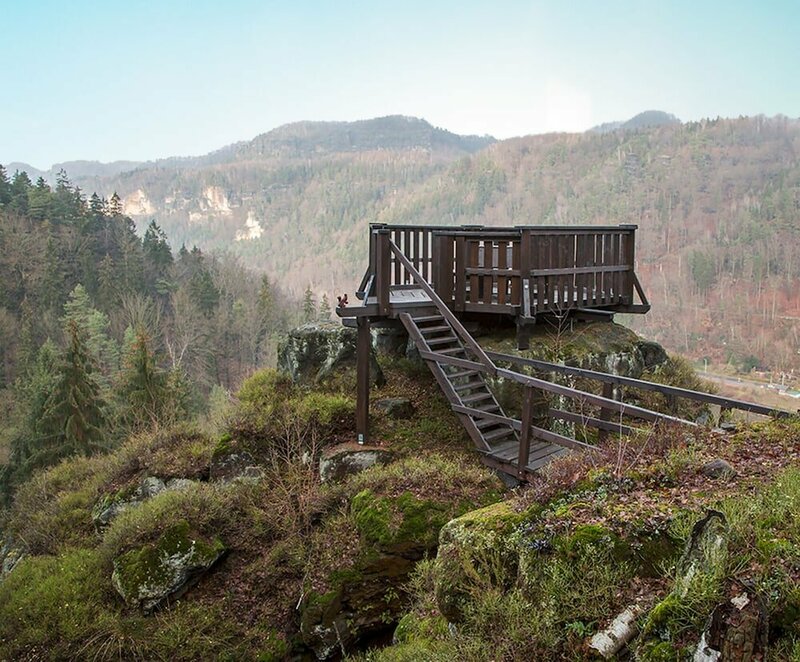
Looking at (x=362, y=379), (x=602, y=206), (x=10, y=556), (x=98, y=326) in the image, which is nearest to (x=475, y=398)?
(x=362, y=379)

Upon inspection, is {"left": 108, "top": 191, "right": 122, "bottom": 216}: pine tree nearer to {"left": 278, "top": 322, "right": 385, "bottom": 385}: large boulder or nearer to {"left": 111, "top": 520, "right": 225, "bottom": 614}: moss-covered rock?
{"left": 278, "top": 322, "right": 385, "bottom": 385}: large boulder

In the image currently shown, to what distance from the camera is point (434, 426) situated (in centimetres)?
1042

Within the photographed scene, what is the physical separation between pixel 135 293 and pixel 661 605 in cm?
5762

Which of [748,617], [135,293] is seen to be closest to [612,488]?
[748,617]

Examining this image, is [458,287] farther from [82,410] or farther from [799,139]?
[799,139]

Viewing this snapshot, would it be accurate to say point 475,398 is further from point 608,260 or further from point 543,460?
point 608,260

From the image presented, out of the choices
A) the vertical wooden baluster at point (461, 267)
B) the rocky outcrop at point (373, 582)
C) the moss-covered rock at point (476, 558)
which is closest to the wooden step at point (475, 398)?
the vertical wooden baluster at point (461, 267)

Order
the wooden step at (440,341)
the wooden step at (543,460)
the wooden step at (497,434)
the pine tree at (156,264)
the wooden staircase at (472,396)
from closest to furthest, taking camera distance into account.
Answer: the wooden step at (543,460)
the wooden staircase at (472,396)
the wooden step at (497,434)
the wooden step at (440,341)
the pine tree at (156,264)

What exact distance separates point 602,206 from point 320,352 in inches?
4283

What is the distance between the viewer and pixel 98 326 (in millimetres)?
42656

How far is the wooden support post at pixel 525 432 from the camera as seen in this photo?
7527mm

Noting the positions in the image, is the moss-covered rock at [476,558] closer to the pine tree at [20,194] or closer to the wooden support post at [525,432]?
the wooden support post at [525,432]

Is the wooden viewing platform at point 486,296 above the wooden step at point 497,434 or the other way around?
above

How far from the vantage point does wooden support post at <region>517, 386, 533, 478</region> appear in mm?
7527
